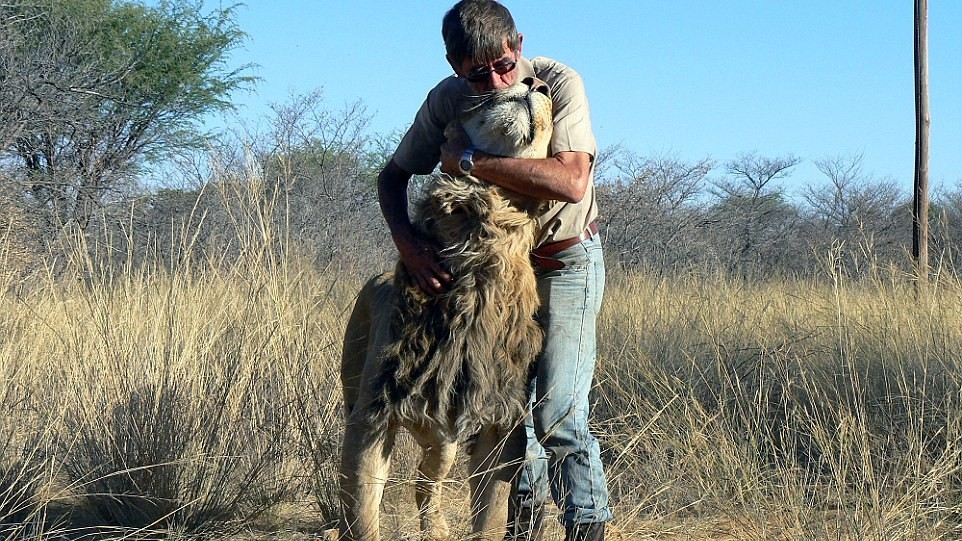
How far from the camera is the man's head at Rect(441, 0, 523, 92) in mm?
3128

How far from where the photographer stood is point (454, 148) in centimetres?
321

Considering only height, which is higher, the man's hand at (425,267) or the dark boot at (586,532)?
the man's hand at (425,267)

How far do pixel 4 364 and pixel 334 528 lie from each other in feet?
6.85

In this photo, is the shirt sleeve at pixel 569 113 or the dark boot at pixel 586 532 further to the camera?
the dark boot at pixel 586 532

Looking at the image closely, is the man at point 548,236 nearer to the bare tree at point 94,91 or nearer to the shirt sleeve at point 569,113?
the shirt sleeve at point 569,113

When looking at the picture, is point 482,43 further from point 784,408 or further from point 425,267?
point 784,408

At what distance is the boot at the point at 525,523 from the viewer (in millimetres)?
3453

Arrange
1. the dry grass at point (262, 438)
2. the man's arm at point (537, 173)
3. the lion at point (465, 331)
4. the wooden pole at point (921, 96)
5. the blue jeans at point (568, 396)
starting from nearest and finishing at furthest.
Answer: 1. the man's arm at point (537, 173)
2. the lion at point (465, 331)
3. the blue jeans at point (568, 396)
4. the dry grass at point (262, 438)
5. the wooden pole at point (921, 96)

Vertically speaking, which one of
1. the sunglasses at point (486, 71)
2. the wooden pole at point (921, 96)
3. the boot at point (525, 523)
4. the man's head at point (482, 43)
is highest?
the wooden pole at point (921, 96)

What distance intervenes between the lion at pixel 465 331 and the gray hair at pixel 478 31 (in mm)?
145

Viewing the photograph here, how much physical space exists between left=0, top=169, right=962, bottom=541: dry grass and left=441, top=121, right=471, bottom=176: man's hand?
3.67 feet

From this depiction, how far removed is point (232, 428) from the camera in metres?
4.10

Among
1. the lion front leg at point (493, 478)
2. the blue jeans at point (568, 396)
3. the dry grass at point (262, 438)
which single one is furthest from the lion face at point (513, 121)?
the dry grass at point (262, 438)

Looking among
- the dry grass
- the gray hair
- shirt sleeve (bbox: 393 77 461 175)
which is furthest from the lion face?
the dry grass
